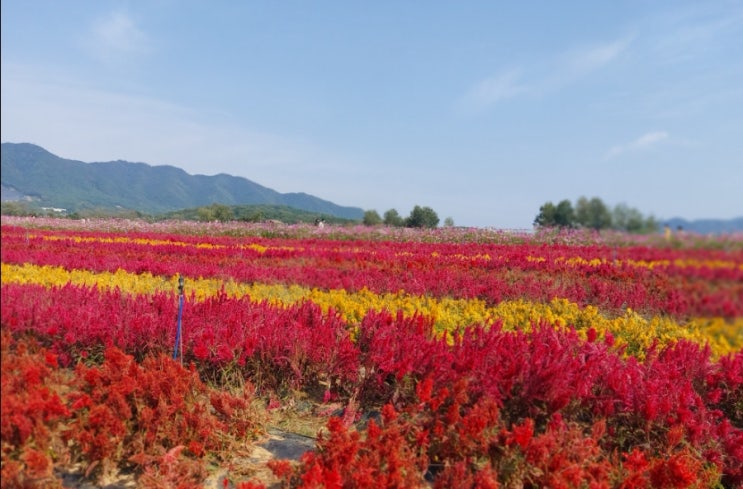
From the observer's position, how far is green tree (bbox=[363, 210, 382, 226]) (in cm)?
1361

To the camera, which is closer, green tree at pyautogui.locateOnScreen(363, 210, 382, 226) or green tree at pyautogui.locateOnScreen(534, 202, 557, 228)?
green tree at pyautogui.locateOnScreen(534, 202, 557, 228)

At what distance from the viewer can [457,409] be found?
258cm

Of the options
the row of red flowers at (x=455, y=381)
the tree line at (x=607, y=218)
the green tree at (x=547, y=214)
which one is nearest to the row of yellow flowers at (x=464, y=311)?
the row of red flowers at (x=455, y=381)

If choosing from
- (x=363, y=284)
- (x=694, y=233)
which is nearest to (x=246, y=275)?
(x=363, y=284)

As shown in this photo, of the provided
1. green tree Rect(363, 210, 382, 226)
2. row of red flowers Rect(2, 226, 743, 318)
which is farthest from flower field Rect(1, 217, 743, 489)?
green tree Rect(363, 210, 382, 226)

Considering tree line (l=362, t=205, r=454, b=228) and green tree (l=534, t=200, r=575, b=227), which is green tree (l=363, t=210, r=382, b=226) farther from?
green tree (l=534, t=200, r=575, b=227)

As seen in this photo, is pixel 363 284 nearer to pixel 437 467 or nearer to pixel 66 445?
pixel 437 467

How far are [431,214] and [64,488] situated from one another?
4852 mm

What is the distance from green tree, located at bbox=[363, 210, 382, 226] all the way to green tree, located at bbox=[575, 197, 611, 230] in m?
11.6

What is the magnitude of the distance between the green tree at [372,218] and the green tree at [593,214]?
11626 millimetres

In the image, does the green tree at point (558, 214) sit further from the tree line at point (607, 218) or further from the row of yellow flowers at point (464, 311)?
the row of yellow flowers at point (464, 311)

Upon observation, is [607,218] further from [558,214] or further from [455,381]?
[455,381]

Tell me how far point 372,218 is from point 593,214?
12026 mm

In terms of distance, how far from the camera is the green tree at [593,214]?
66.0 inches
